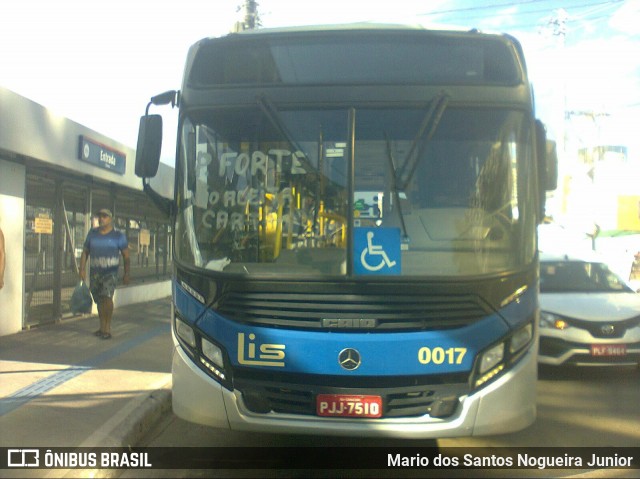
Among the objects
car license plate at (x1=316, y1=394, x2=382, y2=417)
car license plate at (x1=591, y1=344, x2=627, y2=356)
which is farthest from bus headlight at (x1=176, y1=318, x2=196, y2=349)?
car license plate at (x1=591, y1=344, x2=627, y2=356)

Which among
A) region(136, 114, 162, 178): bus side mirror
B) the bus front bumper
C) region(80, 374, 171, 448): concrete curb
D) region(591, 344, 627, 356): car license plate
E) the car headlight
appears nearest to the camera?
the bus front bumper

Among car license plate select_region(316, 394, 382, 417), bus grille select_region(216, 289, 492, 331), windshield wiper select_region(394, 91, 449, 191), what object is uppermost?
windshield wiper select_region(394, 91, 449, 191)

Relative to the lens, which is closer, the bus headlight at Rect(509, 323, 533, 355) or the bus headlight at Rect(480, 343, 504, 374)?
the bus headlight at Rect(480, 343, 504, 374)

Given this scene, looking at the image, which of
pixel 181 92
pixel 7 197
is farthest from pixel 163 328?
pixel 181 92

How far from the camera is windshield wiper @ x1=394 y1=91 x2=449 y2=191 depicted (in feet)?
15.2

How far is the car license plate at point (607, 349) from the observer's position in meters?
7.85

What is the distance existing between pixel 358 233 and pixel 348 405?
114 centimetres

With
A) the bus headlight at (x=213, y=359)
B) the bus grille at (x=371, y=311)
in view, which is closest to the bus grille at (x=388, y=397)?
the bus headlight at (x=213, y=359)

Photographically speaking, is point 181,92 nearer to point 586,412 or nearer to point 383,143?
point 383,143

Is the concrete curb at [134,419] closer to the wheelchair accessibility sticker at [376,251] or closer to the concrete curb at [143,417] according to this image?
the concrete curb at [143,417]

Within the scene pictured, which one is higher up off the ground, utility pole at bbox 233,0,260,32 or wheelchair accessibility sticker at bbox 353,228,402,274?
utility pole at bbox 233,0,260,32

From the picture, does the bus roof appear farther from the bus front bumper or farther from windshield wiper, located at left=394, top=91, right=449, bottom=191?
the bus front bumper

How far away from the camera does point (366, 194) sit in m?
4.62

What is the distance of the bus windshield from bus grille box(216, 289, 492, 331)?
178 millimetres
